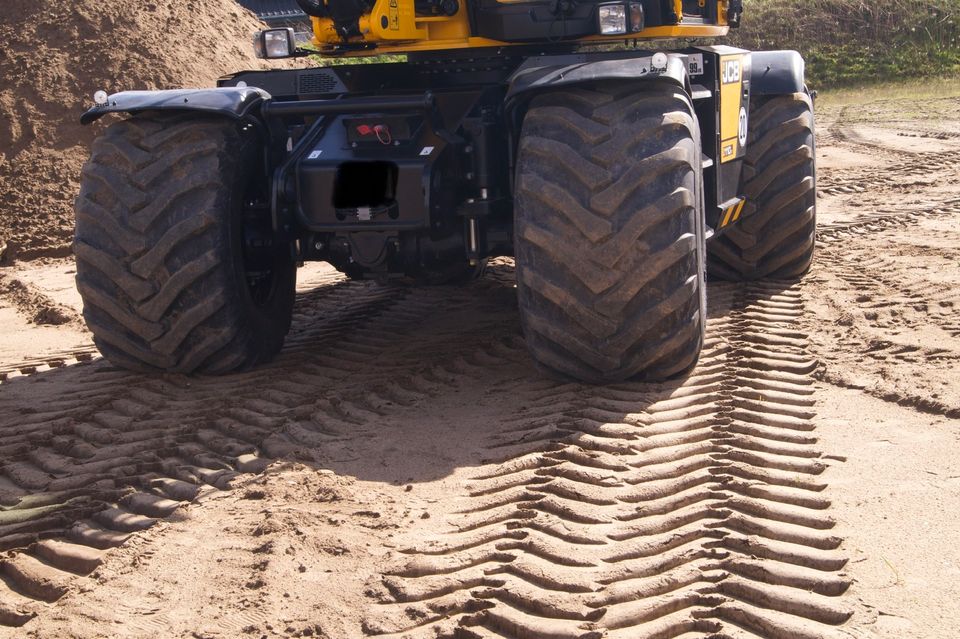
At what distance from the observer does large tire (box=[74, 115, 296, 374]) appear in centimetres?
546

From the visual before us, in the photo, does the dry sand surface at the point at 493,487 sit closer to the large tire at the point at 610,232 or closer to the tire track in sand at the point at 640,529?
the tire track in sand at the point at 640,529

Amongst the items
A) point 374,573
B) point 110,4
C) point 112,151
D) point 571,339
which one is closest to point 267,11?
point 110,4

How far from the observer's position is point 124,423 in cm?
511

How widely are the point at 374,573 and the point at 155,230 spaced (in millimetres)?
2596

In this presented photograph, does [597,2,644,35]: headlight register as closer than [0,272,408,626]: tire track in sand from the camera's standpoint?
No

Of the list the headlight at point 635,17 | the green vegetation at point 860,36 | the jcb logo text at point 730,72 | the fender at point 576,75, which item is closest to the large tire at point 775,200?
the jcb logo text at point 730,72

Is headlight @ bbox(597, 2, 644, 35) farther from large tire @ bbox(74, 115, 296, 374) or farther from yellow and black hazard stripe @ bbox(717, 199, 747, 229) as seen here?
large tire @ bbox(74, 115, 296, 374)

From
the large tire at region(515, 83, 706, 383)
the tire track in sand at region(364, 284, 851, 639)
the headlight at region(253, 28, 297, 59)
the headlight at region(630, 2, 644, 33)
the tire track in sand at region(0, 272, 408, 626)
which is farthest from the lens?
the headlight at region(253, 28, 297, 59)

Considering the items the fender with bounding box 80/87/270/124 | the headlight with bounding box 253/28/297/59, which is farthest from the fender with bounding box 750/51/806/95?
the fender with bounding box 80/87/270/124

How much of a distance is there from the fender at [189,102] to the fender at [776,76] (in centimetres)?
340

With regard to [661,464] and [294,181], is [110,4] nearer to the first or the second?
[294,181]

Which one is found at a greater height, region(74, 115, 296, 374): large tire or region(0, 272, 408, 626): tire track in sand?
region(74, 115, 296, 374): large tire

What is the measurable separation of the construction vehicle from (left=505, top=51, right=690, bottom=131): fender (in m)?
0.02

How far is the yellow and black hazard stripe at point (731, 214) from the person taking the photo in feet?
20.9
